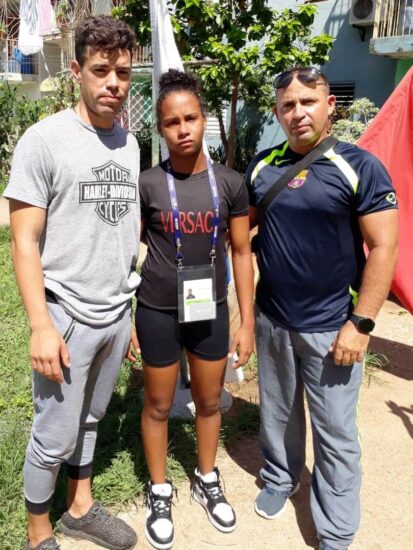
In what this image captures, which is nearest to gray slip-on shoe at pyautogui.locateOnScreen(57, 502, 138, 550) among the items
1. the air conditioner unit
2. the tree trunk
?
the tree trunk

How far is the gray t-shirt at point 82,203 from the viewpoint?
1758mm

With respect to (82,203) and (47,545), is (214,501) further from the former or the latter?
(82,203)

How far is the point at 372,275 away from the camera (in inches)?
78.2

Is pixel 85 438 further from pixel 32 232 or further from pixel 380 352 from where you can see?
pixel 380 352

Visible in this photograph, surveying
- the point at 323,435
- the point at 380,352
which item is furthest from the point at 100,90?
the point at 380,352

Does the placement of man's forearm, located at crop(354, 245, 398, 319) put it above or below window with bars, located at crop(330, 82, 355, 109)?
above

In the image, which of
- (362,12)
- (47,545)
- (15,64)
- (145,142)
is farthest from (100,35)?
(15,64)

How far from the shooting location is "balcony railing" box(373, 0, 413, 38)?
944 centimetres

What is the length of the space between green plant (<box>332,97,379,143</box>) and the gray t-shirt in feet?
17.9

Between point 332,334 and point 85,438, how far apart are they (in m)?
1.14

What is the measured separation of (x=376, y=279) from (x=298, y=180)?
0.48m

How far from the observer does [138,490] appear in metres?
2.66

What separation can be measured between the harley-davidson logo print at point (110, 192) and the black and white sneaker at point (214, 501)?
1370mm

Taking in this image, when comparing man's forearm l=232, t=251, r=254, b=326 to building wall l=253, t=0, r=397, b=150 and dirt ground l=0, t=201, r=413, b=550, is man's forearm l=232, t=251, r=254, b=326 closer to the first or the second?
dirt ground l=0, t=201, r=413, b=550
